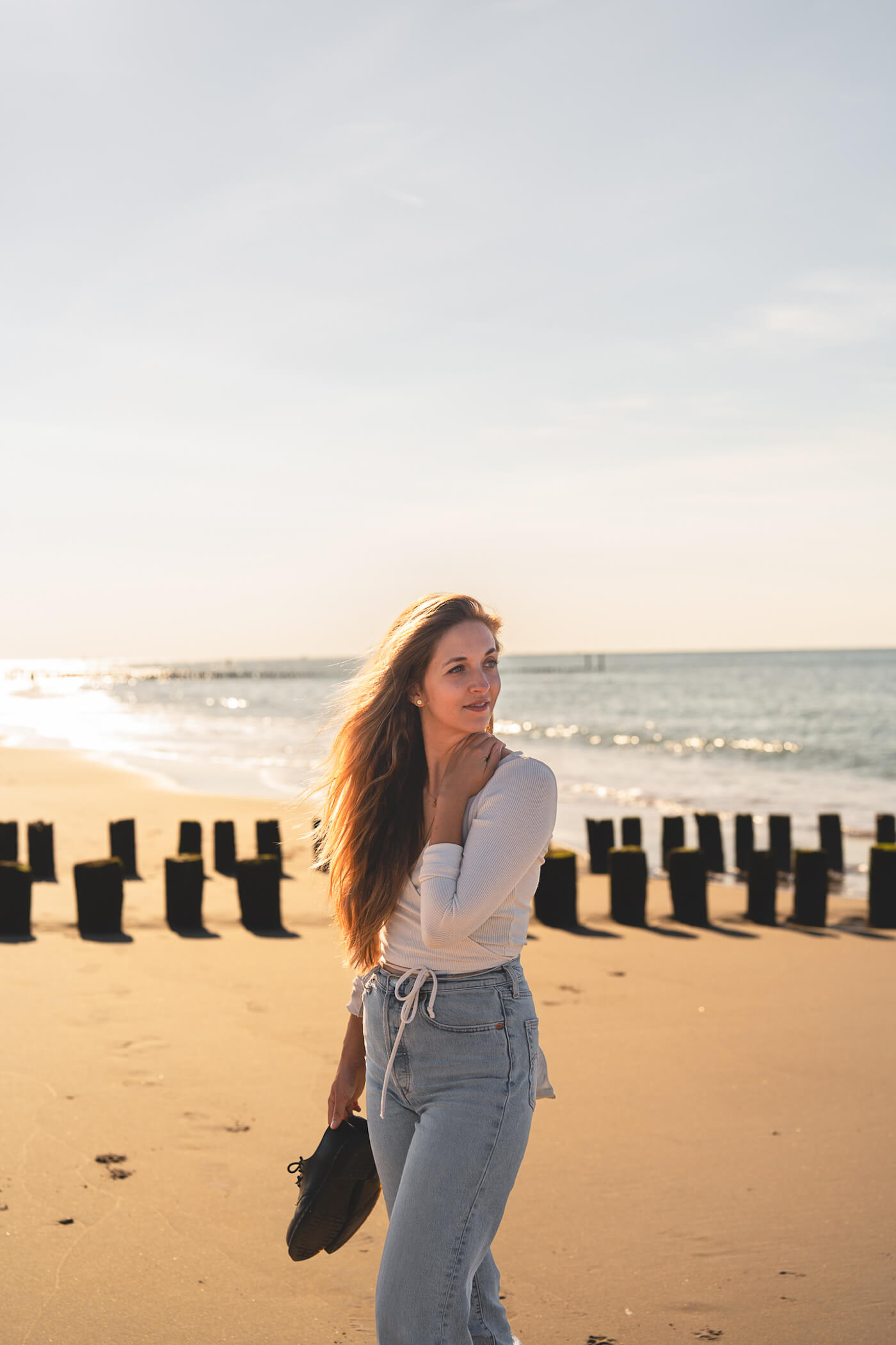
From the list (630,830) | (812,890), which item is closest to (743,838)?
(630,830)

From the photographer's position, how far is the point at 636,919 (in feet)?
30.5

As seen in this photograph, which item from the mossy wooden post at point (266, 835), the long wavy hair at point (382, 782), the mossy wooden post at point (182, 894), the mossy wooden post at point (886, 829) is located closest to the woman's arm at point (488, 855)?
→ the long wavy hair at point (382, 782)

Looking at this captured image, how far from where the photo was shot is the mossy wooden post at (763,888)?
943 centimetres

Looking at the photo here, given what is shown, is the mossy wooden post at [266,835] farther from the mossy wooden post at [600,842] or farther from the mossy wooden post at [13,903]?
the mossy wooden post at [600,842]

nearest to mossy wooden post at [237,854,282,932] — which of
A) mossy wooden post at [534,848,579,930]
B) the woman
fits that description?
mossy wooden post at [534,848,579,930]

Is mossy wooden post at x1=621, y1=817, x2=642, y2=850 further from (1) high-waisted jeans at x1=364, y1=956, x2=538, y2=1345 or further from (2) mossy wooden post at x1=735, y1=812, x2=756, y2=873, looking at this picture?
(1) high-waisted jeans at x1=364, y1=956, x2=538, y2=1345

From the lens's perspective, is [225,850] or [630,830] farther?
[630,830]

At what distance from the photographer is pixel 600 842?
1230 centimetres

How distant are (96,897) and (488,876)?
258 inches

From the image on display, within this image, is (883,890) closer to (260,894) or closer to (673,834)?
(673,834)

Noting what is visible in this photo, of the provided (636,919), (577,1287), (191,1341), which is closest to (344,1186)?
(191,1341)

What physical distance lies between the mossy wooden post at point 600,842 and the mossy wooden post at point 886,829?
10.6 feet

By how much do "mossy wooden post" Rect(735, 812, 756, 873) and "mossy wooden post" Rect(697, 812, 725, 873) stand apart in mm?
201

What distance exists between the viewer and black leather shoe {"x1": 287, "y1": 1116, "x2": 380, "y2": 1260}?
285 cm
